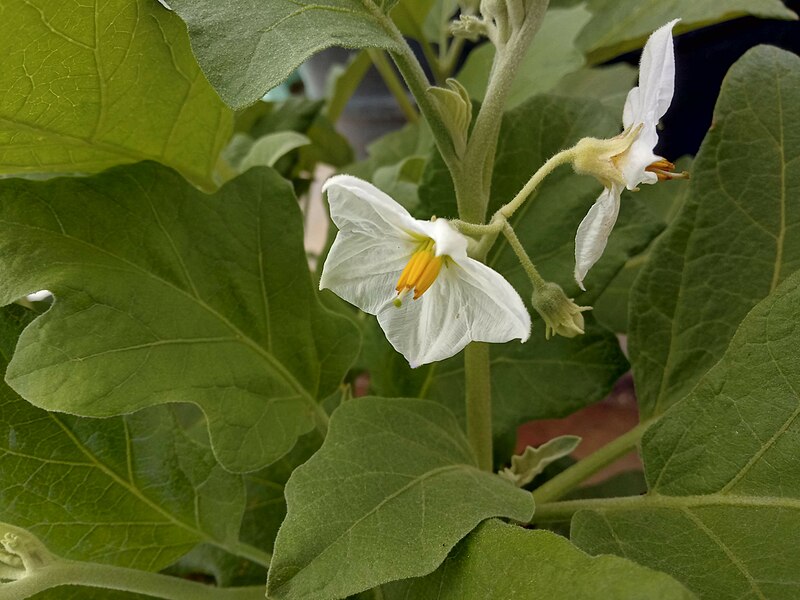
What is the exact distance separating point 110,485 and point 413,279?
0.21m

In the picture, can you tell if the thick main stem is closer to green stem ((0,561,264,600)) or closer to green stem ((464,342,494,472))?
green stem ((464,342,494,472))

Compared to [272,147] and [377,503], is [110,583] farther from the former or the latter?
[272,147]

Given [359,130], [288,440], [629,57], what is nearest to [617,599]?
[288,440]

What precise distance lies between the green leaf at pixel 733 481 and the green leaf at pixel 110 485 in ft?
0.64

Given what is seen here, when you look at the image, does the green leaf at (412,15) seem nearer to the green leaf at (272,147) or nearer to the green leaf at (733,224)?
the green leaf at (272,147)

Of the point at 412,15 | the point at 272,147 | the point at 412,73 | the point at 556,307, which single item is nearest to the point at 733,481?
the point at 556,307

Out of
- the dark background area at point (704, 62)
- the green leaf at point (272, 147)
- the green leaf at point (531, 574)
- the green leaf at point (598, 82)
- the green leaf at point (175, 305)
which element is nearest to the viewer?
the green leaf at point (531, 574)

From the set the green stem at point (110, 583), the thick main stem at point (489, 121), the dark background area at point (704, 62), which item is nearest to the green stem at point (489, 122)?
the thick main stem at point (489, 121)

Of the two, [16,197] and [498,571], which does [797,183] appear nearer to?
[498,571]

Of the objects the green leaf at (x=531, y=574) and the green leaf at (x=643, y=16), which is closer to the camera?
the green leaf at (x=531, y=574)

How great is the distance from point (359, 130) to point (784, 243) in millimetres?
1047

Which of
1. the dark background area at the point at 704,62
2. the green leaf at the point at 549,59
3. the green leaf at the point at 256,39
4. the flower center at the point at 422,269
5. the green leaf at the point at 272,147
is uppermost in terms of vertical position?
the green leaf at the point at 256,39

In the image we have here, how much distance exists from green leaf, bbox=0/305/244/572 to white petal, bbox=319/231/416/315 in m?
0.15

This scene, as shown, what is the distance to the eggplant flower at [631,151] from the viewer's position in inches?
10.1
